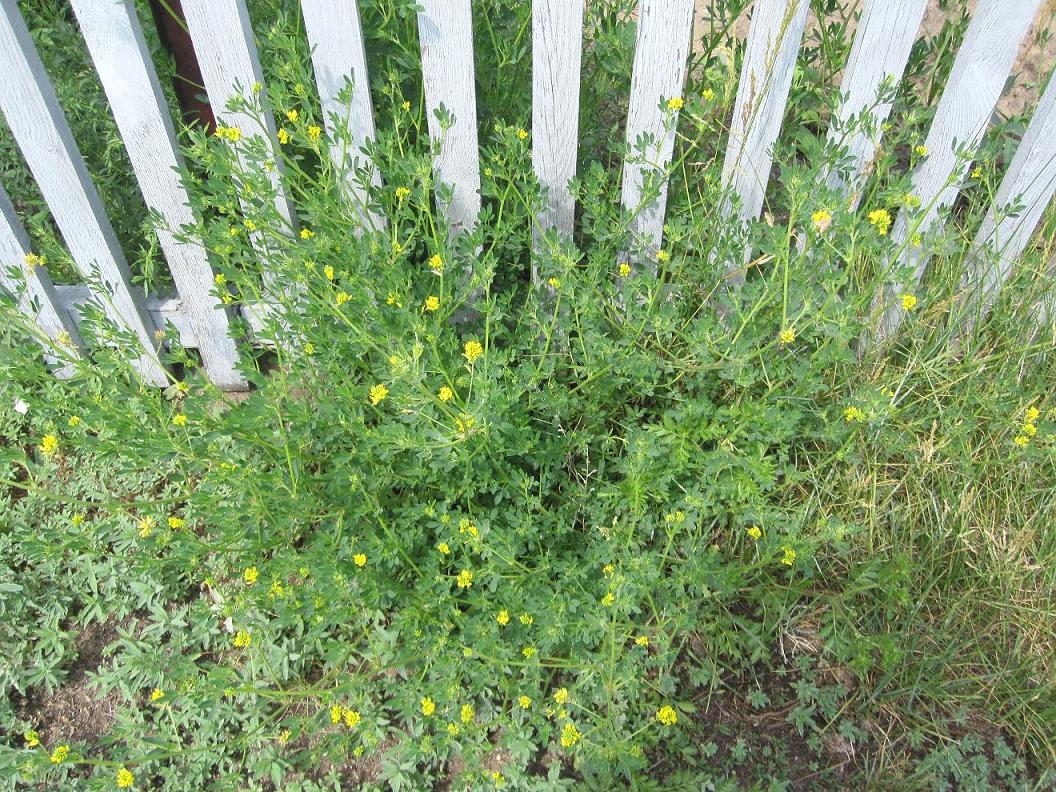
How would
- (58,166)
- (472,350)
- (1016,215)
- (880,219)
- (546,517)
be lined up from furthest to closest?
(1016,215)
(58,166)
(546,517)
(880,219)
(472,350)

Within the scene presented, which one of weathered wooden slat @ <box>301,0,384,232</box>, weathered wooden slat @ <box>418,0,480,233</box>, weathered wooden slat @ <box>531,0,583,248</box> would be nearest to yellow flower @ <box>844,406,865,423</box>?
weathered wooden slat @ <box>531,0,583,248</box>

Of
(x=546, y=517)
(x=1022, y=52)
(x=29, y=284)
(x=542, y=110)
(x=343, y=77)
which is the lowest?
(x=546, y=517)

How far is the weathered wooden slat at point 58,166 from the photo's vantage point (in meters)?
2.21

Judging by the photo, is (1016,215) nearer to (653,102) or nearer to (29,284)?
(653,102)

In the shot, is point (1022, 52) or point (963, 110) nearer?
point (963, 110)

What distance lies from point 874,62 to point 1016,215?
74 centimetres

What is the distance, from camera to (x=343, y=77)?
7.23ft

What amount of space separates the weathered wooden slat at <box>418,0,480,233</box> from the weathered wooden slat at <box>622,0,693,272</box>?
18.3 inches

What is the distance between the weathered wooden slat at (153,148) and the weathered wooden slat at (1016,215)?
7.56 ft

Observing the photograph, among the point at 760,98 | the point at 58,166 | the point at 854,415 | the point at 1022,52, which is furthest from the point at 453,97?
the point at 1022,52

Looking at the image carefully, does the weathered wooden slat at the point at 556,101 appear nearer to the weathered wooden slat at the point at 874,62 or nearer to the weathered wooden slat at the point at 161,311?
the weathered wooden slat at the point at 874,62

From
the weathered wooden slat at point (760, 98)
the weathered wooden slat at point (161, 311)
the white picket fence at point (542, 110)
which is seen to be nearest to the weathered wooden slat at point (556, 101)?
the white picket fence at point (542, 110)

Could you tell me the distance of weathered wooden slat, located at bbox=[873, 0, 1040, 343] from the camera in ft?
7.20

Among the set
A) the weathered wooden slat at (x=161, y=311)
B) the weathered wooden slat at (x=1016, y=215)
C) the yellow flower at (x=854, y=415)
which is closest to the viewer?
the yellow flower at (x=854, y=415)
